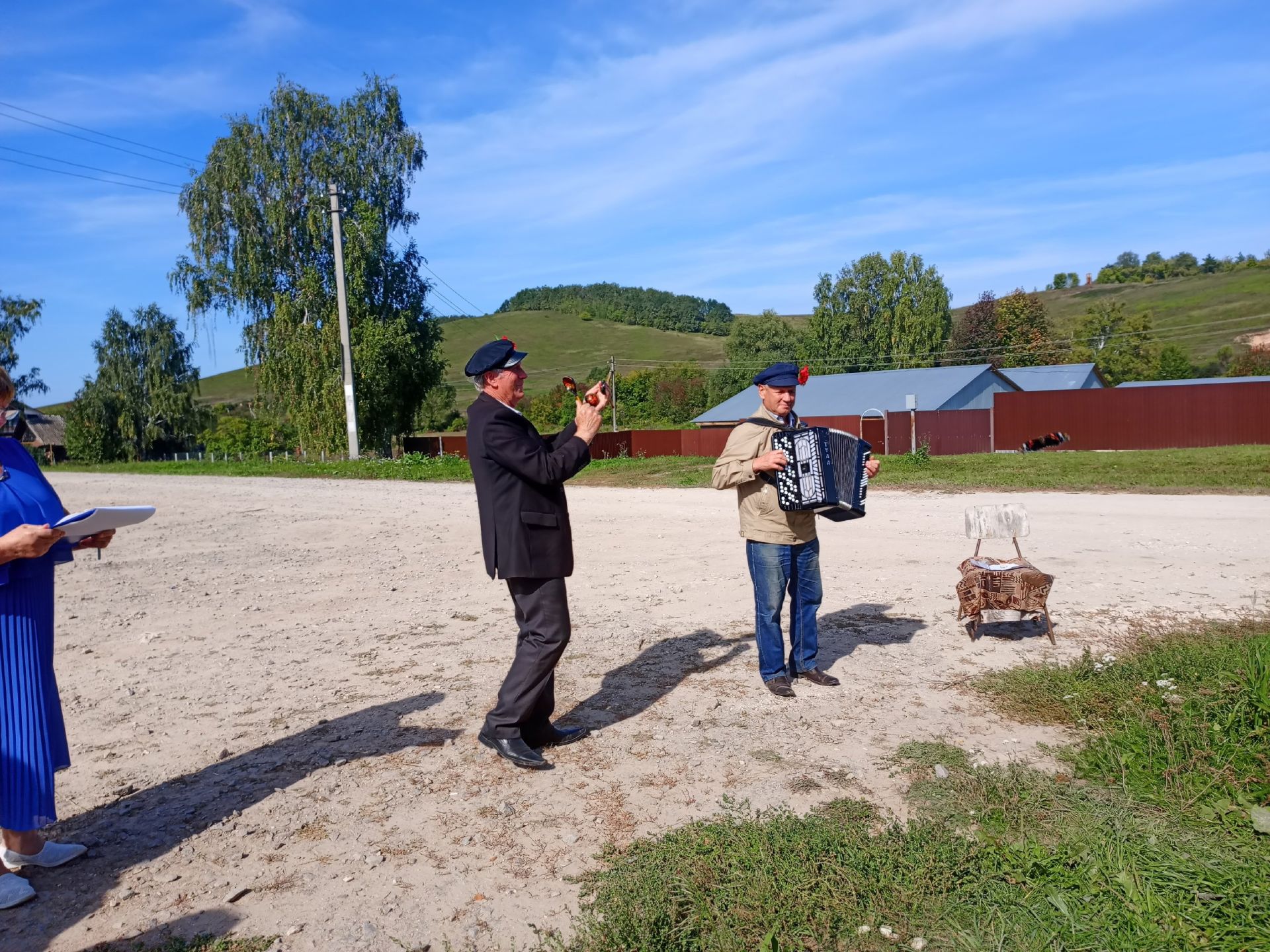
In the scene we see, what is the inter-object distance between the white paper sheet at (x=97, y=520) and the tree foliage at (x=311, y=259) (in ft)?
111

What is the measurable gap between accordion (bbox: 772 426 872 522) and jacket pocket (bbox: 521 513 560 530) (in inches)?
60.3

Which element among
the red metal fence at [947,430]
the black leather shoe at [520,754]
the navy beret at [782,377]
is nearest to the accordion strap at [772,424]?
the navy beret at [782,377]

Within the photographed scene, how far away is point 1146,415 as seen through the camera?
111 ft

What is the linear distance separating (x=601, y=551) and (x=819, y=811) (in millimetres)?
7707

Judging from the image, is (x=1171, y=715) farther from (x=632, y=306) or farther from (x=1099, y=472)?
(x=632, y=306)

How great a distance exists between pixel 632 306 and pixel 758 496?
14138 cm

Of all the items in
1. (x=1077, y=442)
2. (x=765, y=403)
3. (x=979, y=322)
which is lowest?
(x=1077, y=442)

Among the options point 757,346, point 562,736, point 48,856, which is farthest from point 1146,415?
point 757,346

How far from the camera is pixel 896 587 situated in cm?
887

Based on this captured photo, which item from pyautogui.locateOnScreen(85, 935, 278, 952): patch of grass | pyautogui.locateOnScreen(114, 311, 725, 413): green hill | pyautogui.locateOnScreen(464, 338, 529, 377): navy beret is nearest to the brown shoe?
pyautogui.locateOnScreen(464, 338, 529, 377): navy beret

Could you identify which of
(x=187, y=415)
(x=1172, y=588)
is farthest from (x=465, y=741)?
(x=187, y=415)

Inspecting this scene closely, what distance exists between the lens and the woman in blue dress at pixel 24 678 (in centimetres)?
349

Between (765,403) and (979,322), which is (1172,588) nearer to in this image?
(765,403)

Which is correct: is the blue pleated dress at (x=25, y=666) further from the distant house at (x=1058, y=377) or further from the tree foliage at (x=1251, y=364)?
the tree foliage at (x=1251, y=364)
